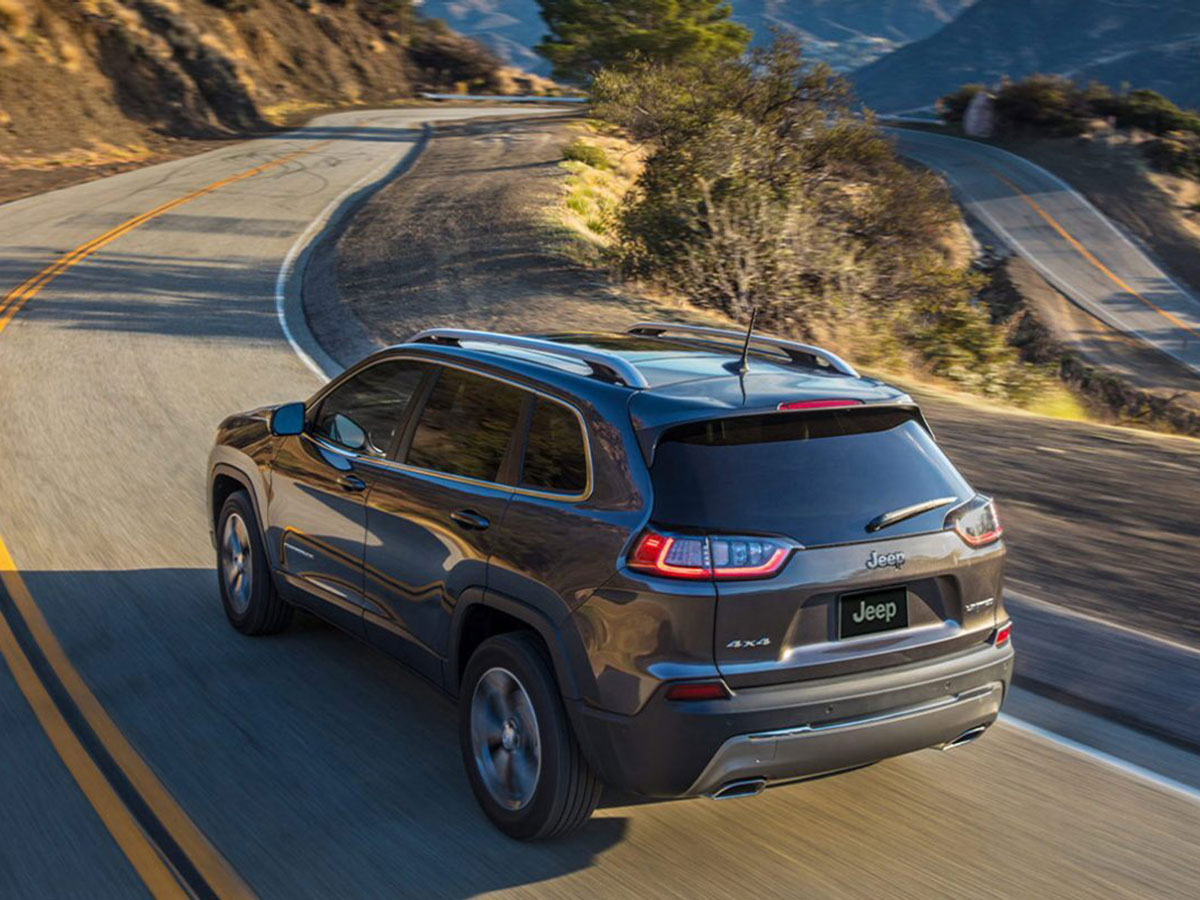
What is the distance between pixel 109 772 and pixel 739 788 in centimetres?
257

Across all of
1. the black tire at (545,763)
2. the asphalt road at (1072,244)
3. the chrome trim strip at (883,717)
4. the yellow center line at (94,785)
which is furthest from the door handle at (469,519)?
the asphalt road at (1072,244)

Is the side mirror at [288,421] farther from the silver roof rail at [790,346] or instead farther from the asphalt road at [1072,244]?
the asphalt road at [1072,244]

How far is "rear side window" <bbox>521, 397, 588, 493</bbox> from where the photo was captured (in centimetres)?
415

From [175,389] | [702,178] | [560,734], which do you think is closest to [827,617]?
[560,734]

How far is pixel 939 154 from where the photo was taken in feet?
202

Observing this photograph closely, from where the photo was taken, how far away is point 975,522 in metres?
4.26

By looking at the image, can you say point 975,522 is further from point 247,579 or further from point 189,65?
point 189,65

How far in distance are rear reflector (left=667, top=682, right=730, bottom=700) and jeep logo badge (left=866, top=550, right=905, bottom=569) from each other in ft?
2.08

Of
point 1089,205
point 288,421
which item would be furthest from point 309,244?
point 1089,205

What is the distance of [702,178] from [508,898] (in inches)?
637

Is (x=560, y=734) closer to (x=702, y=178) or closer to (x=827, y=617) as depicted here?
(x=827, y=617)

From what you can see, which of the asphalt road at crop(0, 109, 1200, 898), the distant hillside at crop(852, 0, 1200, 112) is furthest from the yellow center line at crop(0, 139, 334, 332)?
the distant hillside at crop(852, 0, 1200, 112)

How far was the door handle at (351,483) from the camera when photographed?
5.21 meters

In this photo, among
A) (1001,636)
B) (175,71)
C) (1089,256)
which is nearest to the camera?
(1001,636)
